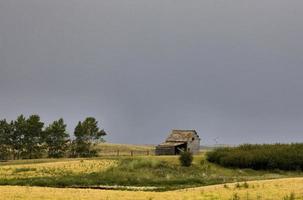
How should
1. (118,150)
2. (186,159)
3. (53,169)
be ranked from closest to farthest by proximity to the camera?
(53,169), (186,159), (118,150)

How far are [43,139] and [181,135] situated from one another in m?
25.4

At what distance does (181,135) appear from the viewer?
101 m

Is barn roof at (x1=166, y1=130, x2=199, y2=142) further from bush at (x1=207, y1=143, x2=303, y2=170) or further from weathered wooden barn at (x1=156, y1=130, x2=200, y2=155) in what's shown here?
bush at (x1=207, y1=143, x2=303, y2=170)

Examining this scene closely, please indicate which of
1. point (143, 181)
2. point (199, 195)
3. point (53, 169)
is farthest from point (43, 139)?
point (199, 195)

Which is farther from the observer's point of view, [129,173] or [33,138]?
[33,138]

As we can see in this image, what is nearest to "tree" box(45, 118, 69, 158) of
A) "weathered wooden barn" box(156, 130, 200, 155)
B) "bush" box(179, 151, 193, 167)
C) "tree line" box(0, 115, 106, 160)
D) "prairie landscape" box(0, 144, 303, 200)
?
"tree line" box(0, 115, 106, 160)

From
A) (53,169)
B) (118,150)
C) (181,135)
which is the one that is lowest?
(53,169)

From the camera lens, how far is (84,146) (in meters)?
106

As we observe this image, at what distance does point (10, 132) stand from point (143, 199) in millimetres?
80503

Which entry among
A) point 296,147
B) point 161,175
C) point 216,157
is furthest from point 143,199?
point 296,147

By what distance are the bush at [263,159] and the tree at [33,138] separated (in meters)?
38.0

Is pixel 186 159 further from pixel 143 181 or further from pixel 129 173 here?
pixel 143 181

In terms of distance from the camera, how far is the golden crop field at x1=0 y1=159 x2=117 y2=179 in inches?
2402

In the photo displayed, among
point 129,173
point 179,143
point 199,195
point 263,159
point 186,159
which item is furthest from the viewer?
point 179,143
